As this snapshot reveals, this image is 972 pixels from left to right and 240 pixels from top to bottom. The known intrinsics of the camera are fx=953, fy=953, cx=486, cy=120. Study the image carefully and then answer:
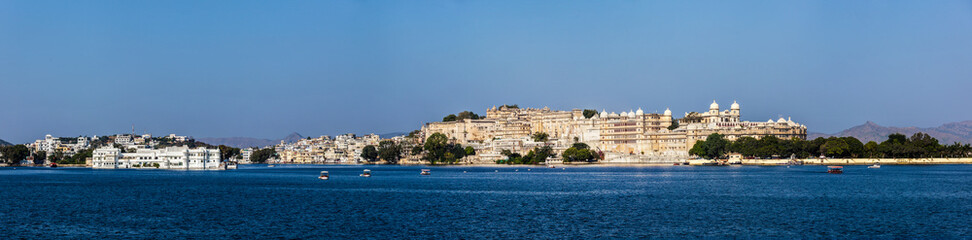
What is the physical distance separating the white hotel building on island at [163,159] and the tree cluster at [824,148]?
219 ft

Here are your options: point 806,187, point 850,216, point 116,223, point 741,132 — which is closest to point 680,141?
point 741,132

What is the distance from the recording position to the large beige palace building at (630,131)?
465 feet

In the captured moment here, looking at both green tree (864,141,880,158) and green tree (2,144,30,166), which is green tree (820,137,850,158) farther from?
green tree (2,144,30,166)

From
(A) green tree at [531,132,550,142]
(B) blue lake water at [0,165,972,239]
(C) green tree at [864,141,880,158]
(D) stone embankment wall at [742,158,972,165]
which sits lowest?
(B) blue lake water at [0,165,972,239]

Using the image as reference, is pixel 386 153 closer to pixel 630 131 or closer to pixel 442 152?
pixel 442 152

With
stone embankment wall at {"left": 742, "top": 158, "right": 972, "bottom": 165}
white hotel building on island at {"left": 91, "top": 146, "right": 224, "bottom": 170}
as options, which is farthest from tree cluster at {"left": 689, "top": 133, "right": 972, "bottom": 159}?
white hotel building on island at {"left": 91, "top": 146, "right": 224, "bottom": 170}

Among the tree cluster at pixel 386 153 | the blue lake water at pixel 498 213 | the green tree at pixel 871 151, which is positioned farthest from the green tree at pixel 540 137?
the blue lake water at pixel 498 213

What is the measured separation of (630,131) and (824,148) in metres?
34.2

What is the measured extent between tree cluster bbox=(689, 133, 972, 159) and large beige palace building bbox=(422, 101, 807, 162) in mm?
7725

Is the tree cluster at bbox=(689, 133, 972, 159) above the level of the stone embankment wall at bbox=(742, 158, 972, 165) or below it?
above

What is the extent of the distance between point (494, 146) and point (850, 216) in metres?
126

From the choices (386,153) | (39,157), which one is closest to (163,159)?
(386,153)

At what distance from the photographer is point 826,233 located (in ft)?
104

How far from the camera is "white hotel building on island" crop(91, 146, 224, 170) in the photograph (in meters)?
117
